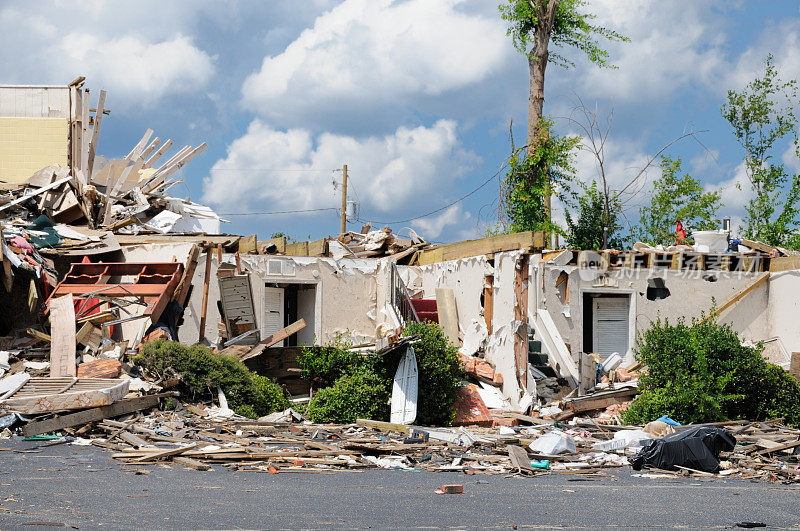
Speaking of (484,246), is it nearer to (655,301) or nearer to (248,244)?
(655,301)

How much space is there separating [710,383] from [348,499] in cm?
835

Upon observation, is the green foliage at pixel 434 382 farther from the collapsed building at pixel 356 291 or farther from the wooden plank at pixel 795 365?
the wooden plank at pixel 795 365

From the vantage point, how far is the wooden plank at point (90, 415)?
10445 millimetres

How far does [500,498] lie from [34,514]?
4.01 m

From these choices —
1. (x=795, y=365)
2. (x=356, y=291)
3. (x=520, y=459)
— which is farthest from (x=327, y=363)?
(x=795, y=365)

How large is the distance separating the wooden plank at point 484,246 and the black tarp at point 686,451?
17.6 ft

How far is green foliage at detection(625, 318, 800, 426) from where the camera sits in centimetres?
1347

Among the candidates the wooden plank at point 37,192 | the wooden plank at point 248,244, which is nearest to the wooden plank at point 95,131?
the wooden plank at point 37,192

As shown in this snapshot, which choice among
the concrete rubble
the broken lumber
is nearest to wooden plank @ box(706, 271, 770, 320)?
the concrete rubble

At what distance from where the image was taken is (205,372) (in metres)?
12.7

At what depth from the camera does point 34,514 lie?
6.11 metres

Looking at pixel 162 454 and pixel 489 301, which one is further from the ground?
pixel 489 301

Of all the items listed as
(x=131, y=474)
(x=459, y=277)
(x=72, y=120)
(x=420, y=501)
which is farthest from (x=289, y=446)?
(x=72, y=120)

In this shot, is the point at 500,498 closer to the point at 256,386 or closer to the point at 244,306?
the point at 256,386
